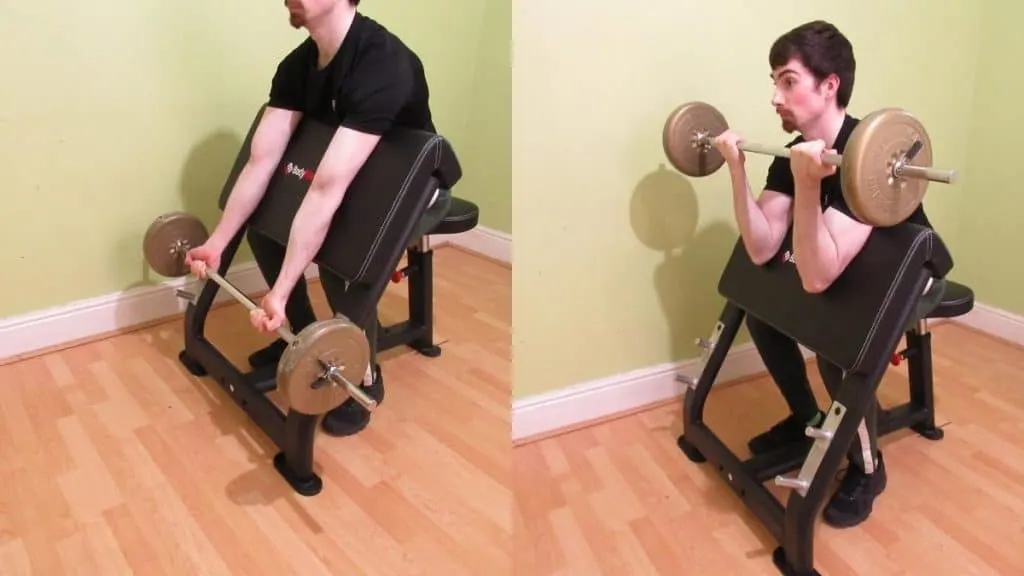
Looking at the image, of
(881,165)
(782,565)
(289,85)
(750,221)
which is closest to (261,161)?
(289,85)

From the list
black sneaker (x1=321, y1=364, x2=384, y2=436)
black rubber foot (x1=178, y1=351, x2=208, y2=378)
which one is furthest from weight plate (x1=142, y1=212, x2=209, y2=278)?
black sneaker (x1=321, y1=364, x2=384, y2=436)

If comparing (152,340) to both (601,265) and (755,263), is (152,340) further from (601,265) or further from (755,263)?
(755,263)

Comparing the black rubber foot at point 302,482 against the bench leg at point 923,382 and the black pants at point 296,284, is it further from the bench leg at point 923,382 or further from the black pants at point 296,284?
the bench leg at point 923,382

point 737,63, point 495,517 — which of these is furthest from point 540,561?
point 737,63

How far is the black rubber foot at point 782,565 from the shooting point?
137cm

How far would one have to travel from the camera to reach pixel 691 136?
A: 5.36 feet

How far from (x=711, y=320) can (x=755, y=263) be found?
1.44 feet

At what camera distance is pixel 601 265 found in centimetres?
176

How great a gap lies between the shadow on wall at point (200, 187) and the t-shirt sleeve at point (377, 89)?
2.46ft

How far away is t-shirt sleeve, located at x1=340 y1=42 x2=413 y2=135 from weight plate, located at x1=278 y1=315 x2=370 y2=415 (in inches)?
17.0

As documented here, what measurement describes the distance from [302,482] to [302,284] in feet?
1.65

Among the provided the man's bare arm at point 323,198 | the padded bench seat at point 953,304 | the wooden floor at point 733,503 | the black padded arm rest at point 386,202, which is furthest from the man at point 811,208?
the man's bare arm at point 323,198

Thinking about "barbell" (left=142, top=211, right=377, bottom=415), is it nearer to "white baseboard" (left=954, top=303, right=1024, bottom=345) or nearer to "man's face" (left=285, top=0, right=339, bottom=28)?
"man's face" (left=285, top=0, right=339, bottom=28)

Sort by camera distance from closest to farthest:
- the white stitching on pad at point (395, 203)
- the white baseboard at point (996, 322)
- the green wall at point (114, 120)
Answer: the white stitching on pad at point (395, 203) → the green wall at point (114, 120) → the white baseboard at point (996, 322)
